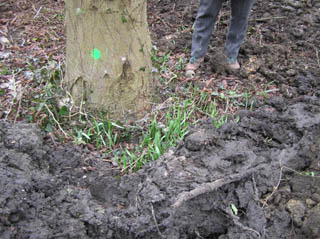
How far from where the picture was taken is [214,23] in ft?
10.2

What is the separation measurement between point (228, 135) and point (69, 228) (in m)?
1.26

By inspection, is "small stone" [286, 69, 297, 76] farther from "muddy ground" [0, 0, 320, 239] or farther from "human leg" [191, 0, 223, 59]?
"human leg" [191, 0, 223, 59]

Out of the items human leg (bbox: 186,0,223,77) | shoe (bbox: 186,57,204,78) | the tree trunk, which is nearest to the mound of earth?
the tree trunk

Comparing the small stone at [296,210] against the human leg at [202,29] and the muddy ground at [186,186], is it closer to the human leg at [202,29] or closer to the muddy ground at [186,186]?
the muddy ground at [186,186]

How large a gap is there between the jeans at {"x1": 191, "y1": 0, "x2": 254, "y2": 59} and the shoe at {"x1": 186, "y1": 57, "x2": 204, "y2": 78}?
4 centimetres

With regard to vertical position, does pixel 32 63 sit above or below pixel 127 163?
above

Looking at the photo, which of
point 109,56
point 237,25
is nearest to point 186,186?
point 109,56

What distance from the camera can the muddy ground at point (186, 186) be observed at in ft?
5.57

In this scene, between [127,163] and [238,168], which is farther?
[127,163]

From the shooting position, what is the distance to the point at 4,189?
1644mm

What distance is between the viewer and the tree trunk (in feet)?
7.18

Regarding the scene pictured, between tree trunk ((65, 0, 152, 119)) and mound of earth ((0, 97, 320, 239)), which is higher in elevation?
tree trunk ((65, 0, 152, 119))

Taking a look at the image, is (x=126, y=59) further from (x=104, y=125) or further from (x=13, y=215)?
(x=13, y=215)

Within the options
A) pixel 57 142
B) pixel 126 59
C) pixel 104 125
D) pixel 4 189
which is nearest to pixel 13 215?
pixel 4 189
